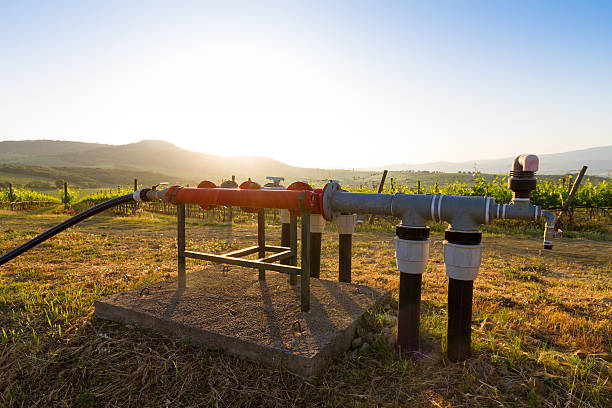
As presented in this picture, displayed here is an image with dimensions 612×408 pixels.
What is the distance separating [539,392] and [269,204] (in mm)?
2334

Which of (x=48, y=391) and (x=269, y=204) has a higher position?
(x=269, y=204)

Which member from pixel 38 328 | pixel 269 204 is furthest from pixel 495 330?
pixel 38 328

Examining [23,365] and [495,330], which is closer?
[23,365]

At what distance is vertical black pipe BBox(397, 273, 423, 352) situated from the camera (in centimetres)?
270

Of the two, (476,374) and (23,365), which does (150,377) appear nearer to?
(23,365)

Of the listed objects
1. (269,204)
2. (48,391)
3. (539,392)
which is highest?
(269,204)

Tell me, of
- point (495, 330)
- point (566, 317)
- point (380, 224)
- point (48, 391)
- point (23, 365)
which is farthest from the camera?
point (380, 224)

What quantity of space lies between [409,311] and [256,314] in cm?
131

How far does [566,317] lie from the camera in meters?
3.61

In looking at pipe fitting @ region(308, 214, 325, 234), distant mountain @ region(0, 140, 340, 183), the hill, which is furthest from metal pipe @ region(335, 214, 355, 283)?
distant mountain @ region(0, 140, 340, 183)

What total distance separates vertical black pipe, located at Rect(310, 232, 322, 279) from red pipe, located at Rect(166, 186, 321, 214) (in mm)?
1098

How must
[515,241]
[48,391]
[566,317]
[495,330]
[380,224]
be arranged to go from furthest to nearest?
[380,224]
[515,241]
[566,317]
[495,330]
[48,391]

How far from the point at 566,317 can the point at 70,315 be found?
487cm

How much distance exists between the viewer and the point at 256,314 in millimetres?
3246
